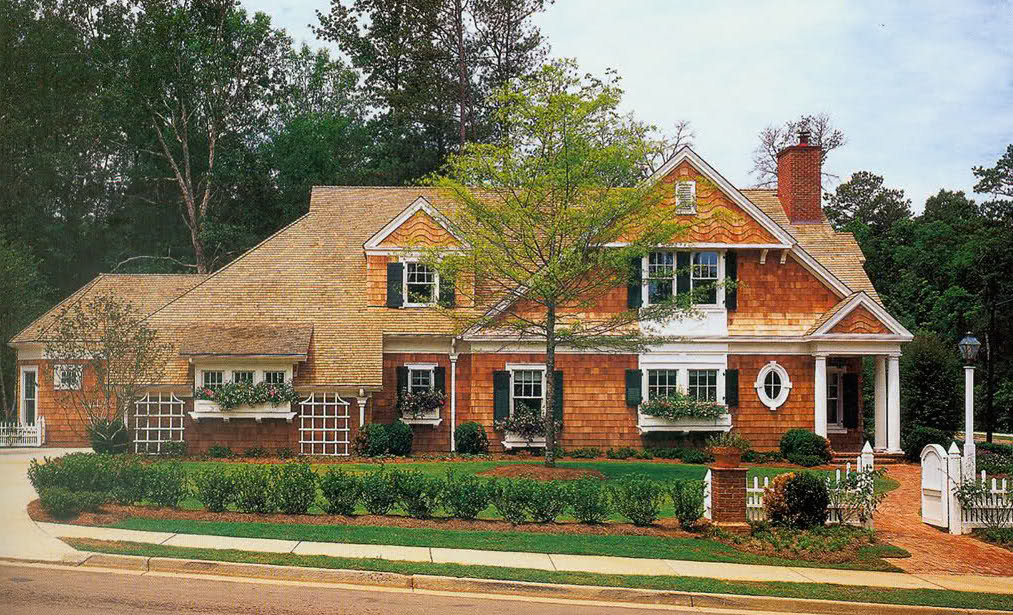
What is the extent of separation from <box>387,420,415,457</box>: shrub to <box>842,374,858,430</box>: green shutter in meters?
12.9

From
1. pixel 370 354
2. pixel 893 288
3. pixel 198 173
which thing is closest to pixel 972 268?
pixel 893 288

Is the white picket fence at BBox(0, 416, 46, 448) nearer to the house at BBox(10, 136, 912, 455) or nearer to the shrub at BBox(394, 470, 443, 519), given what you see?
the house at BBox(10, 136, 912, 455)

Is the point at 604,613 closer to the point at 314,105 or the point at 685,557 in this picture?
the point at 685,557

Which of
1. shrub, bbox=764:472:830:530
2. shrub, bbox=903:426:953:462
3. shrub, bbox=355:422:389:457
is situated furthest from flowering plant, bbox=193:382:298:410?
shrub, bbox=903:426:953:462

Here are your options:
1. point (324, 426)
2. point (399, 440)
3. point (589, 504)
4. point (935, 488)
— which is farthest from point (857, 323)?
point (324, 426)

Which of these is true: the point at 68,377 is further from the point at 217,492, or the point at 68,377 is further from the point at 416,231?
the point at 416,231

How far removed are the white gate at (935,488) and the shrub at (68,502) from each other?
46.8 feet

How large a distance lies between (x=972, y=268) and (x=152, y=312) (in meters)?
32.0

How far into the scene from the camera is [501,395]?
93.6ft

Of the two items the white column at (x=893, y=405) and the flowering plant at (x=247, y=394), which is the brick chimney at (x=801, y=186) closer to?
the white column at (x=893, y=405)

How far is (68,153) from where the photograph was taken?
3406cm

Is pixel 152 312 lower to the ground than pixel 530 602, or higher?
higher

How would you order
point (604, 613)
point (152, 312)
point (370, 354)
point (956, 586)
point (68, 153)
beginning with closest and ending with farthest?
point (604, 613)
point (956, 586)
point (370, 354)
point (152, 312)
point (68, 153)

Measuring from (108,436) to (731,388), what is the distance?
16702 mm
